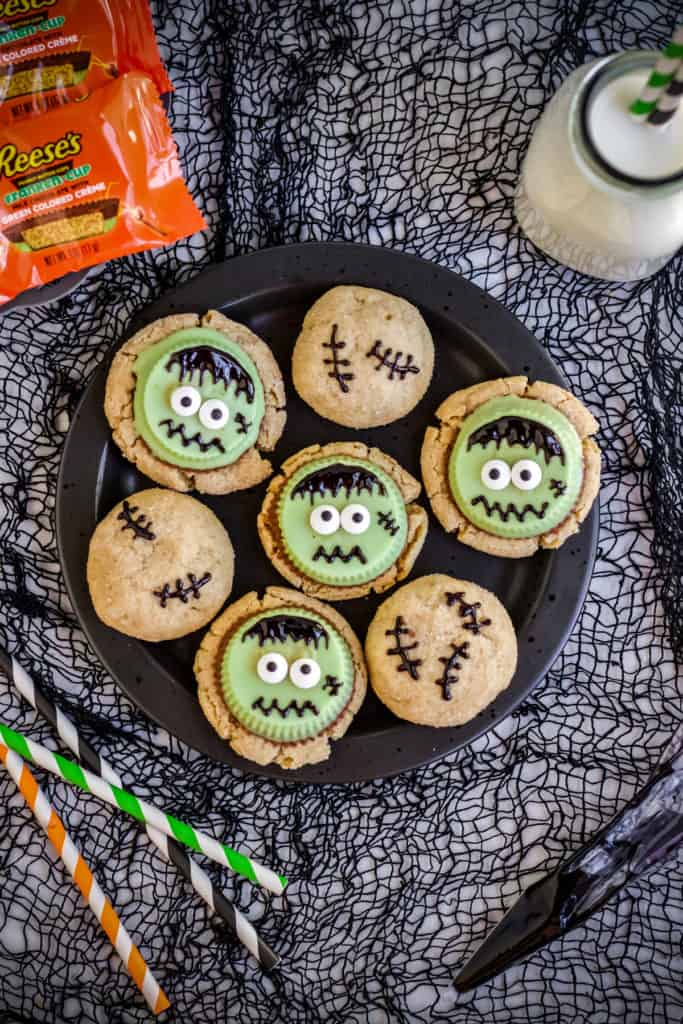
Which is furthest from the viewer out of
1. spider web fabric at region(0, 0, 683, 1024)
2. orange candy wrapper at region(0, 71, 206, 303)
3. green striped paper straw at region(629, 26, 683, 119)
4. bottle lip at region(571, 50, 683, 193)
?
spider web fabric at region(0, 0, 683, 1024)

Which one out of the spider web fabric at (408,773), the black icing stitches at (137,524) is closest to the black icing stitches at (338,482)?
the black icing stitches at (137,524)

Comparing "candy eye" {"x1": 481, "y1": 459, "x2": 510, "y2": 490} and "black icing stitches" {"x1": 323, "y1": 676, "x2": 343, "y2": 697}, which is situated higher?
"candy eye" {"x1": 481, "y1": 459, "x2": 510, "y2": 490}

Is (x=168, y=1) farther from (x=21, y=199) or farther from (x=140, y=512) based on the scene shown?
(x=140, y=512)

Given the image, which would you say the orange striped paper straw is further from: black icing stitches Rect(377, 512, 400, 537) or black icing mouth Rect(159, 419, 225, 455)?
black icing stitches Rect(377, 512, 400, 537)

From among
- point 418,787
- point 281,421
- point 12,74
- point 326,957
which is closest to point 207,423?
point 281,421

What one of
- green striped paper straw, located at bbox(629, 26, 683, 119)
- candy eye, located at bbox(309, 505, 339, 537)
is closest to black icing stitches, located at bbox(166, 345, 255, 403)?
candy eye, located at bbox(309, 505, 339, 537)

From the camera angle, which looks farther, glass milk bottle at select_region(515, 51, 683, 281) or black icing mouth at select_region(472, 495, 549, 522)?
black icing mouth at select_region(472, 495, 549, 522)

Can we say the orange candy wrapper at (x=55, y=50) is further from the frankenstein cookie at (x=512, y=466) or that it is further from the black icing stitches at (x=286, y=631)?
the black icing stitches at (x=286, y=631)
